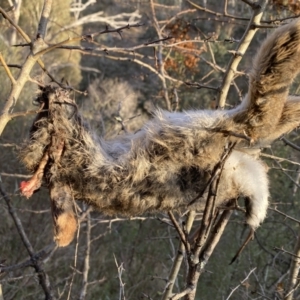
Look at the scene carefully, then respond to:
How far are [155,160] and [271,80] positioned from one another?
53 centimetres

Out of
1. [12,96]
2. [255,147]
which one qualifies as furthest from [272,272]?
[12,96]

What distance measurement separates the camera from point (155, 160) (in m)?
2.02

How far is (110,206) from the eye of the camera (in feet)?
6.79

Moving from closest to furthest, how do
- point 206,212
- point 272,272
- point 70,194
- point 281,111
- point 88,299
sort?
1. point 206,212
2. point 281,111
3. point 70,194
4. point 272,272
5. point 88,299

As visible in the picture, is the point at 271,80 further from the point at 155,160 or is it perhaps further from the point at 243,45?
the point at 243,45

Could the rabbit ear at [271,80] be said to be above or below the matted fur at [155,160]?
above

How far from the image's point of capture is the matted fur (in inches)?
75.3

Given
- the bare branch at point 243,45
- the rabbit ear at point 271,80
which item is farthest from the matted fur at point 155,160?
the bare branch at point 243,45

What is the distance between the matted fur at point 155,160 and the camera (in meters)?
1.91

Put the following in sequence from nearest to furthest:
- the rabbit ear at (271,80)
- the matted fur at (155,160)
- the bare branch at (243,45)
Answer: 1. the rabbit ear at (271,80)
2. the matted fur at (155,160)
3. the bare branch at (243,45)

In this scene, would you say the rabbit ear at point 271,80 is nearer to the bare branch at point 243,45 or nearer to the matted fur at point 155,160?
the matted fur at point 155,160

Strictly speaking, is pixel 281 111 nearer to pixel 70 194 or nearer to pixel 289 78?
pixel 289 78

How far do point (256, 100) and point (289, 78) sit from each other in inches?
5.2

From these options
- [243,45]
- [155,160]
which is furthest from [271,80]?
[243,45]
